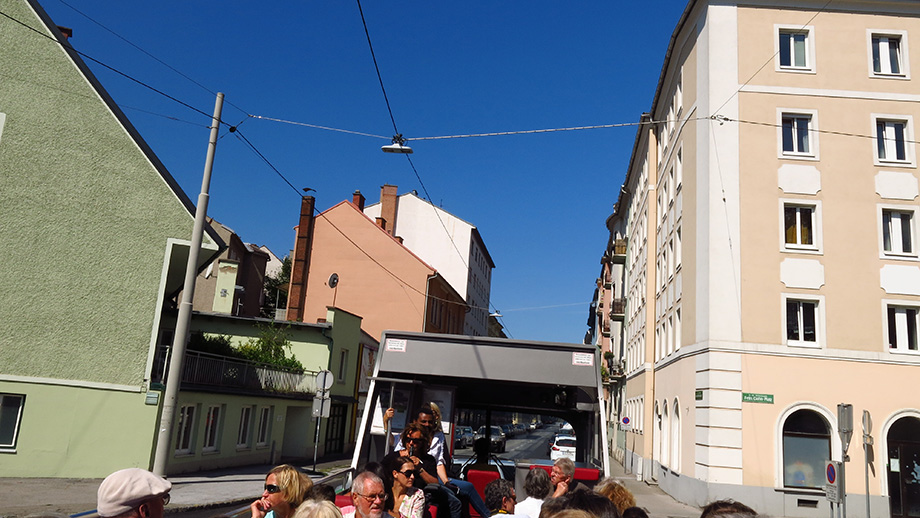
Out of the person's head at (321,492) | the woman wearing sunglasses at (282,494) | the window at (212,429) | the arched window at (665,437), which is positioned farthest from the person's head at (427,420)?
the arched window at (665,437)

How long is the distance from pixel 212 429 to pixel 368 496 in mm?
21364

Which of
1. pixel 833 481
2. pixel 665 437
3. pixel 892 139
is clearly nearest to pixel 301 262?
pixel 665 437

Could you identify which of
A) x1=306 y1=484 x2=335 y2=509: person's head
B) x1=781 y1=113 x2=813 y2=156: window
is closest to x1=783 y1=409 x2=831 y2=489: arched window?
x1=781 y1=113 x2=813 y2=156: window

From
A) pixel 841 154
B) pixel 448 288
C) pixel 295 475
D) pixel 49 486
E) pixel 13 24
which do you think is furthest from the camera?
pixel 448 288

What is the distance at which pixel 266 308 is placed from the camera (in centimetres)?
6391

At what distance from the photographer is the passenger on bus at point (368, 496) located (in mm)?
4762

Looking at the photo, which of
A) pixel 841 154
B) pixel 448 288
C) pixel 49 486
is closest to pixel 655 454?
pixel 841 154

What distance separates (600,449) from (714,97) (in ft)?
54.9

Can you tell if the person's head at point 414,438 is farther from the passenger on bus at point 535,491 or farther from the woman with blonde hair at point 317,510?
the woman with blonde hair at point 317,510

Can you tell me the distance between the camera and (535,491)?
6273 mm

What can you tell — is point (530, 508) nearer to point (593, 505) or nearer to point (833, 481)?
point (593, 505)

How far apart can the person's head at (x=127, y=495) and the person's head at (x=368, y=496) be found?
169 centimetres

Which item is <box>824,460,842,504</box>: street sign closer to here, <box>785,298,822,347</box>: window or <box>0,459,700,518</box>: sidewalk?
<box>0,459,700,518</box>: sidewalk

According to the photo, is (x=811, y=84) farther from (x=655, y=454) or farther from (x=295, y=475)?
(x=295, y=475)
